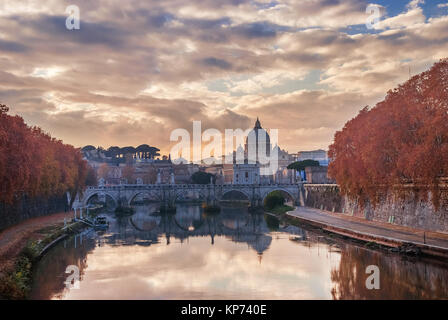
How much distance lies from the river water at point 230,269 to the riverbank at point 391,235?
0.89m

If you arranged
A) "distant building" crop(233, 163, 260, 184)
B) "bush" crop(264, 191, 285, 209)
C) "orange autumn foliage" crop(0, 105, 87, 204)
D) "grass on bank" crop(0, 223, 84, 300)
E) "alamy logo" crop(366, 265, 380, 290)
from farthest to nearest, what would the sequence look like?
"distant building" crop(233, 163, 260, 184)
"bush" crop(264, 191, 285, 209)
"orange autumn foliage" crop(0, 105, 87, 204)
"alamy logo" crop(366, 265, 380, 290)
"grass on bank" crop(0, 223, 84, 300)

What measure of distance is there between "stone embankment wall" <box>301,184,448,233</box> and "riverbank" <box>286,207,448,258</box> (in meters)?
0.68

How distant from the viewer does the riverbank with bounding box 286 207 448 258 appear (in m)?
26.5

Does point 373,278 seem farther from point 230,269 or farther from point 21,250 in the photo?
point 21,250

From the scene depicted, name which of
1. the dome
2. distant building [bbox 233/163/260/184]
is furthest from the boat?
the dome

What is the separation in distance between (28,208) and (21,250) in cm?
2082

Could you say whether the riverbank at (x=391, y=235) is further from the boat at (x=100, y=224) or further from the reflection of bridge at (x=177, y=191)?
the reflection of bridge at (x=177, y=191)

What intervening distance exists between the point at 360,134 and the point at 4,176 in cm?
2839

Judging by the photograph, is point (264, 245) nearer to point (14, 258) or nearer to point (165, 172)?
point (14, 258)

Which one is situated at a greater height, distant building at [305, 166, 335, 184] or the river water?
distant building at [305, 166, 335, 184]

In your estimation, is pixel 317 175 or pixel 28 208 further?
pixel 317 175

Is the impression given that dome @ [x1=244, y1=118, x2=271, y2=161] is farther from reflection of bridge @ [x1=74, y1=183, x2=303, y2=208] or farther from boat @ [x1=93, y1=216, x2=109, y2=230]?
boat @ [x1=93, y1=216, x2=109, y2=230]

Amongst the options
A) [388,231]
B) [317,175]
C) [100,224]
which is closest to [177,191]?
[317,175]

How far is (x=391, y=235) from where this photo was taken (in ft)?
104
